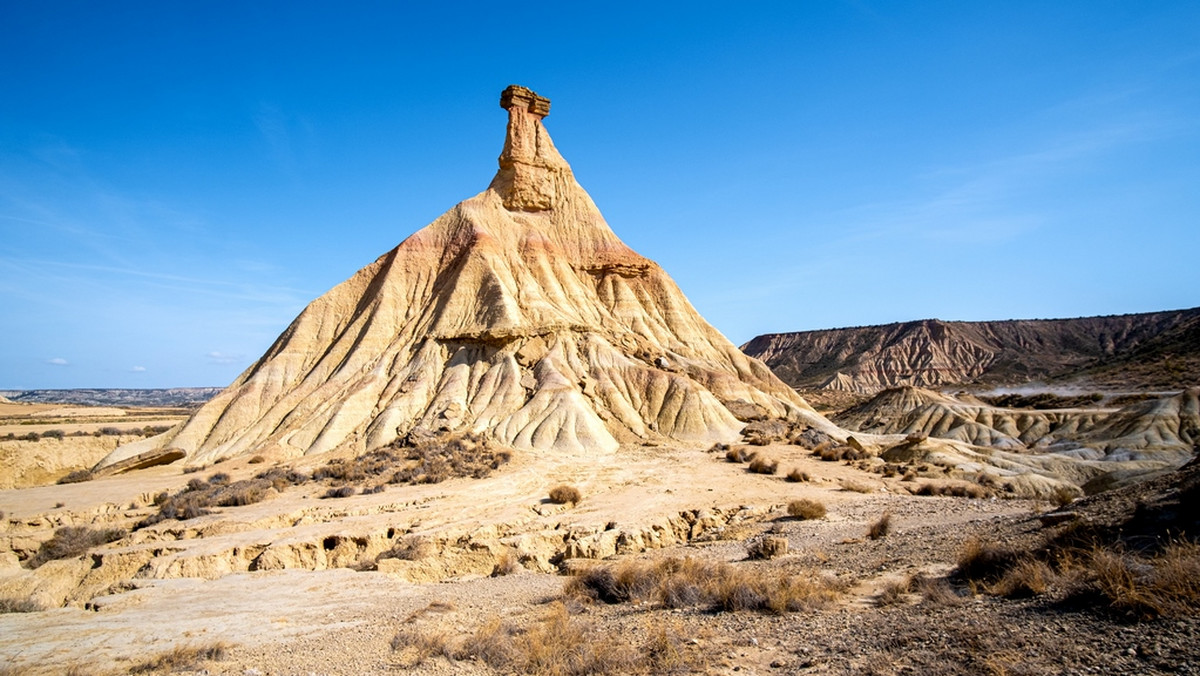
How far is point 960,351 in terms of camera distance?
111750 millimetres

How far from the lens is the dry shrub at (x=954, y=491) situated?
71.4 feet

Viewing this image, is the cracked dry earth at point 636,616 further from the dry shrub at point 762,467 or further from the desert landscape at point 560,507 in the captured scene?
the dry shrub at point 762,467

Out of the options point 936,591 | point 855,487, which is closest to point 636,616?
point 936,591

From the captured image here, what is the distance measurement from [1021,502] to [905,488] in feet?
15.8

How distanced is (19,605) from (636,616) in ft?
36.0

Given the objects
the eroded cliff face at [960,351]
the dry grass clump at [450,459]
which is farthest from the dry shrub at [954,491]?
the eroded cliff face at [960,351]

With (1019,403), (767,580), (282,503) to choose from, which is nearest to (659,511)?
(767,580)

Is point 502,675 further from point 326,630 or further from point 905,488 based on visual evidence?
point 905,488

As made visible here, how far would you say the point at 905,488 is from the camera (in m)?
23.4

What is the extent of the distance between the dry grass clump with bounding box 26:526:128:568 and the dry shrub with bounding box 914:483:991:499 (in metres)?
24.7

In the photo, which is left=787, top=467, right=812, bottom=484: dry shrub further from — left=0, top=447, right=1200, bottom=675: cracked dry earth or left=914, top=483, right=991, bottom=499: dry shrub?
left=0, top=447, right=1200, bottom=675: cracked dry earth

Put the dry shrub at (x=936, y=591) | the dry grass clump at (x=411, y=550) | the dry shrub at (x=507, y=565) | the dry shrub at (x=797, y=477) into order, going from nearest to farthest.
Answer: the dry shrub at (x=936, y=591)
the dry shrub at (x=507, y=565)
the dry grass clump at (x=411, y=550)
the dry shrub at (x=797, y=477)

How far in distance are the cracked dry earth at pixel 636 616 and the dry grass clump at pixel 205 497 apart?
49.6 inches

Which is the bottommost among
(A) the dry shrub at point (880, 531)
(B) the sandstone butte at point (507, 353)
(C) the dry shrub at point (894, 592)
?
(A) the dry shrub at point (880, 531)
